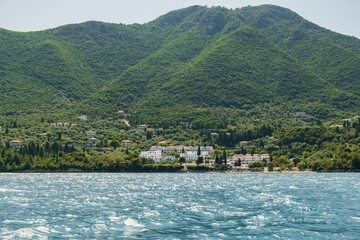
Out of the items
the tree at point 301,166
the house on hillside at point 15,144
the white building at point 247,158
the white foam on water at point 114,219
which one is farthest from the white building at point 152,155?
the white foam on water at point 114,219

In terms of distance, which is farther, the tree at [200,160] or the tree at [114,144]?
the tree at [114,144]

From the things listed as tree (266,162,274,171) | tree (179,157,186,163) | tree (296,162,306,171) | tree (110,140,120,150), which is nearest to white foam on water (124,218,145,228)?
tree (296,162,306,171)

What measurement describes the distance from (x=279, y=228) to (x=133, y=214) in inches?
528

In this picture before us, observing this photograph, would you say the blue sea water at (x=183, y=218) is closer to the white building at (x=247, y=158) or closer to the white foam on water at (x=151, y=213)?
the white foam on water at (x=151, y=213)

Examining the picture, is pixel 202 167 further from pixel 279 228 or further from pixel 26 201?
pixel 279 228

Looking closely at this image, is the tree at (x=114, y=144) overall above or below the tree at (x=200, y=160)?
above

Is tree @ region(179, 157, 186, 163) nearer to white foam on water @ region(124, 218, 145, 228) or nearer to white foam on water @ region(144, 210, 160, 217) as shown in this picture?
white foam on water @ region(144, 210, 160, 217)

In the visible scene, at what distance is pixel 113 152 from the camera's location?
178m

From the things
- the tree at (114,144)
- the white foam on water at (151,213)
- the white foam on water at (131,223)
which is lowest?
the white foam on water at (131,223)

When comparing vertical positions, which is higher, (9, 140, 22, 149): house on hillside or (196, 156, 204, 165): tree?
(9, 140, 22, 149): house on hillside

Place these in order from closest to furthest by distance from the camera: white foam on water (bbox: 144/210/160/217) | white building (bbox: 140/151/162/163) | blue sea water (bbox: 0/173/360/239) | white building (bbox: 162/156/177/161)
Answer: blue sea water (bbox: 0/173/360/239) → white foam on water (bbox: 144/210/160/217) → white building (bbox: 140/151/162/163) → white building (bbox: 162/156/177/161)

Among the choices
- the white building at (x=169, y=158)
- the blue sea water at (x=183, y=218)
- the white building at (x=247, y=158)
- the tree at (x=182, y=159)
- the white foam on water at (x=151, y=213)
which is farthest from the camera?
the white building at (x=169, y=158)

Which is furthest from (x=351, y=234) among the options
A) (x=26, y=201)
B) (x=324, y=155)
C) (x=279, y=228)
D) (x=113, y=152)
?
(x=113, y=152)

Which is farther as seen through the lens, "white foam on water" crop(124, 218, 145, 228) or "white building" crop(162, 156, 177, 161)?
"white building" crop(162, 156, 177, 161)
